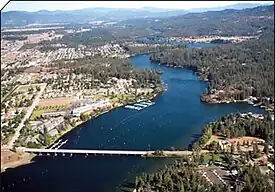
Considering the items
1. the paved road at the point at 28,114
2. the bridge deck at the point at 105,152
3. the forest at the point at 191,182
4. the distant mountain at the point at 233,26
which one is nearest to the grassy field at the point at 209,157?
the bridge deck at the point at 105,152

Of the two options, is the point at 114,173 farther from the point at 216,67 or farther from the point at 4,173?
the point at 216,67

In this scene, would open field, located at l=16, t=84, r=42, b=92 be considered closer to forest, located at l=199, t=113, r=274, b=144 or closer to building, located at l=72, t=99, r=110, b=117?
building, located at l=72, t=99, r=110, b=117

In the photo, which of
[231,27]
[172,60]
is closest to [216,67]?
[172,60]

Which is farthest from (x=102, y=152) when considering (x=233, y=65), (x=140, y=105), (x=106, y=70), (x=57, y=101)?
(x=233, y=65)

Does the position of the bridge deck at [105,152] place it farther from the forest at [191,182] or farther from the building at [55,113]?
the building at [55,113]

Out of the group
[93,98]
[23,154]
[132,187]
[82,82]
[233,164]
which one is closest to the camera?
[132,187]

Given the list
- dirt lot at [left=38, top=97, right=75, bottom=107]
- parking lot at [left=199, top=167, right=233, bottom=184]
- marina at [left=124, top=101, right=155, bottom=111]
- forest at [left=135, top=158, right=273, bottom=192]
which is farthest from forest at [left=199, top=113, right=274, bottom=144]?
dirt lot at [left=38, top=97, right=75, bottom=107]

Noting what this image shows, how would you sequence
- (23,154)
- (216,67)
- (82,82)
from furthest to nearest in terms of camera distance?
1. (216,67)
2. (82,82)
3. (23,154)
